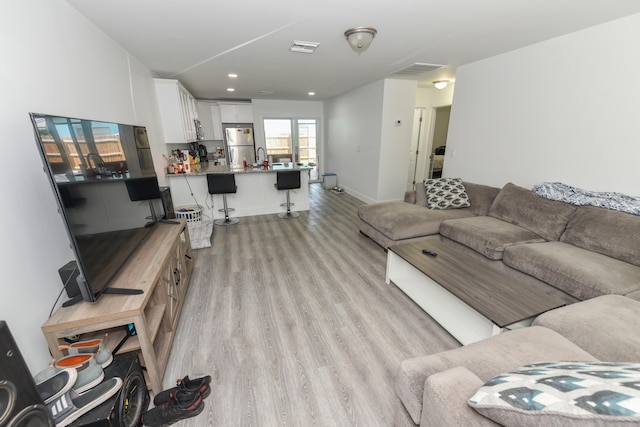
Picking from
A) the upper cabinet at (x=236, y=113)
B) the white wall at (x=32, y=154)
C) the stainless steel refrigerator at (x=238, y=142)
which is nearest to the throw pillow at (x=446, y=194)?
the white wall at (x=32, y=154)

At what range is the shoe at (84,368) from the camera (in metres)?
1.12

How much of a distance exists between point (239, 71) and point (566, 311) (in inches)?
179

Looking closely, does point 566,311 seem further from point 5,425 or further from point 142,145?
point 142,145

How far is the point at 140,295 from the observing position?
4.69 ft

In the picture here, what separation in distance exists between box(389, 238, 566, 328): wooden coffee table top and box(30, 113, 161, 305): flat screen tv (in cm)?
208

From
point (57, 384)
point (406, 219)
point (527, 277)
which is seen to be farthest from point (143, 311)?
point (527, 277)

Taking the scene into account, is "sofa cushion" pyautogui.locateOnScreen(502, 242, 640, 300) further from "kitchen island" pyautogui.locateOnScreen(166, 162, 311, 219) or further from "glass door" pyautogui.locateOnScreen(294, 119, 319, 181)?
"glass door" pyautogui.locateOnScreen(294, 119, 319, 181)

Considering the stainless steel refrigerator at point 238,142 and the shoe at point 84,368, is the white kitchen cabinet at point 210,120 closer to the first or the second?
the stainless steel refrigerator at point 238,142

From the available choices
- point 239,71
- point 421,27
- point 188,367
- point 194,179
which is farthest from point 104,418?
point 239,71

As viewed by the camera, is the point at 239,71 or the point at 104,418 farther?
the point at 239,71

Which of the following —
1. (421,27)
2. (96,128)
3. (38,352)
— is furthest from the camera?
(421,27)

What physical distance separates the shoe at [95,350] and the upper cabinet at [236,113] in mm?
6614

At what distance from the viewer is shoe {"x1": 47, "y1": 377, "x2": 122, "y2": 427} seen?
1005 millimetres

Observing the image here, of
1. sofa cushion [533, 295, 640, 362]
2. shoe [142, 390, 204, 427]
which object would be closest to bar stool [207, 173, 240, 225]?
shoe [142, 390, 204, 427]
